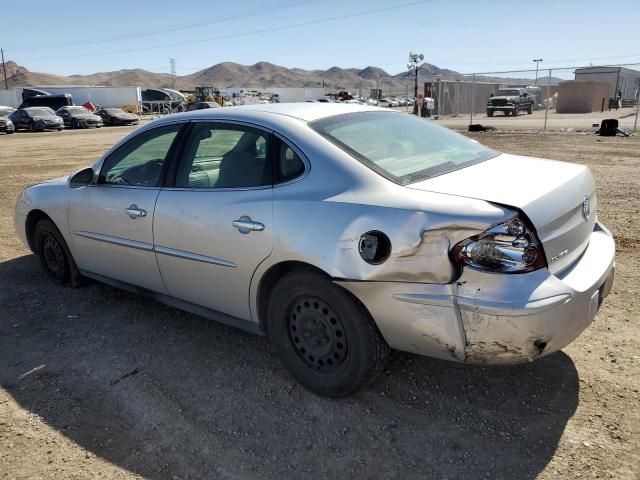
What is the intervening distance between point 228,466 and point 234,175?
165 cm

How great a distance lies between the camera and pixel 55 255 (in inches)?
188

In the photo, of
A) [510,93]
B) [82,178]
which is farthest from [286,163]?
[510,93]

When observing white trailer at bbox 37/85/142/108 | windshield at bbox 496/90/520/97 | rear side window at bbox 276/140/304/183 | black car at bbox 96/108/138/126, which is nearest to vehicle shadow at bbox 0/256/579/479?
rear side window at bbox 276/140/304/183

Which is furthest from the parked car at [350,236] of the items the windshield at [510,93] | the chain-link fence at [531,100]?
the windshield at [510,93]

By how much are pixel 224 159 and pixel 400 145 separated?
44.8 inches

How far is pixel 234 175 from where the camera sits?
3.27 m

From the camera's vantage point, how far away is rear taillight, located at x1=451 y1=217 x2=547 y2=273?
239 cm

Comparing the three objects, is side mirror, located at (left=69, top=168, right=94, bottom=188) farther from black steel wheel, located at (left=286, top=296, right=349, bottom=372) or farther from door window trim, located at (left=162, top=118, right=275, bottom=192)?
black steel wheel, located at (left=286, top=296, right=349, bottom=372)

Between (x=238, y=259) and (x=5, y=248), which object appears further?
(x=5, y=248)

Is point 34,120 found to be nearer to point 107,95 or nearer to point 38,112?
point 38,112

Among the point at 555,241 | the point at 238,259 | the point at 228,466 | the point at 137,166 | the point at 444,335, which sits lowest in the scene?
the point at 228,466

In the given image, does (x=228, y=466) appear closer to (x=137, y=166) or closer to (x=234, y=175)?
(x=234, y=175)

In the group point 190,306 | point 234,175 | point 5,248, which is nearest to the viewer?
point 234,175

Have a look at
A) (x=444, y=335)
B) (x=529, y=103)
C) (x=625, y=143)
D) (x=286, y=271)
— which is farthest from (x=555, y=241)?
(x=529, y=103)
